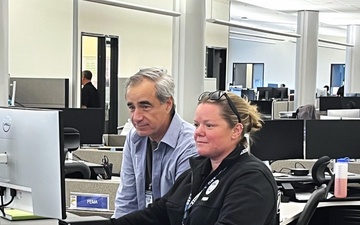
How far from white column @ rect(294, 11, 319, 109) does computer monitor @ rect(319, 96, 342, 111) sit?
2.10m

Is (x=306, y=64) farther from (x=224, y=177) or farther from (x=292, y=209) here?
(x=224, y=177)

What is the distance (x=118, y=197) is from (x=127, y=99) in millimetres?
497

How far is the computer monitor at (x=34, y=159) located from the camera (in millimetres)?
1930

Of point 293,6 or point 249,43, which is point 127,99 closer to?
point 293,6

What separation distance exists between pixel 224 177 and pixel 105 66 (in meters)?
7.89

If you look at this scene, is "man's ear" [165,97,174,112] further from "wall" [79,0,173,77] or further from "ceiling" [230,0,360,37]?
"ceiling" [230,0,360,37]

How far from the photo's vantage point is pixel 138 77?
7.90ft

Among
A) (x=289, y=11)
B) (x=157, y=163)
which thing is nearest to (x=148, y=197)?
(x=157, y=163)

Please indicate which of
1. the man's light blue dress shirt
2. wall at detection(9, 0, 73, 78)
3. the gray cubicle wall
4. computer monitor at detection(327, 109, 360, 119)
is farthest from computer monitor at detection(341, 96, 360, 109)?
the man's light blue dress shirt

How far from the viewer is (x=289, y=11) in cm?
1377

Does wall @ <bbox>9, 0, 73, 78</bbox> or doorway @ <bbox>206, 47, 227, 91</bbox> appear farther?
doorway @ <bbox>206, 47, 227, 91</bbox>

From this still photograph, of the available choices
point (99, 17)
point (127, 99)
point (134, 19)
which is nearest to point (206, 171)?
point (127, 99)

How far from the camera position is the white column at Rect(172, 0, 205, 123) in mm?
8219

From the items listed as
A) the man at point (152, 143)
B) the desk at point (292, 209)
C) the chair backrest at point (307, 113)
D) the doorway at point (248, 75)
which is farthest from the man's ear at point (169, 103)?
the doorway at point (248, 75)
